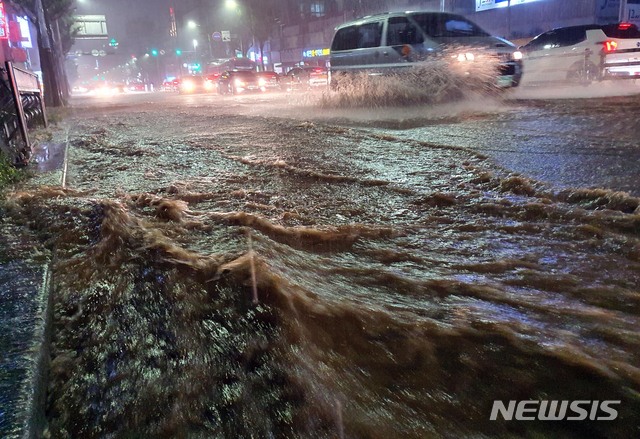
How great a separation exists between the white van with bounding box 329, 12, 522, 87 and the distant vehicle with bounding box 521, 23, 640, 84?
344 cm

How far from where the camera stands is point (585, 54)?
445 inches

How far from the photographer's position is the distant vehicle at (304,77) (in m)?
16.4

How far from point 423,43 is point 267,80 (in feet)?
47.1

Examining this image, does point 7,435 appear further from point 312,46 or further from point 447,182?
point 312,46

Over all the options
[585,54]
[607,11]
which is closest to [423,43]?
[585,54]

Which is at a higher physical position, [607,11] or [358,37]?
[607,11]

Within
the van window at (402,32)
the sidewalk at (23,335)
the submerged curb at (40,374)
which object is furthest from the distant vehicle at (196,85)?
the submerged curb at (40,374)

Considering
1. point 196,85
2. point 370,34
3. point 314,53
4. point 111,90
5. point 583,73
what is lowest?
point 583,73

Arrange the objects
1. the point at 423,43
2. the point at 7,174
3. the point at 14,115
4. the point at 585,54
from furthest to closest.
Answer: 1. the point at 585,54
2. the point at 423,43
3. the point at 14,115
4. the point at 7,174

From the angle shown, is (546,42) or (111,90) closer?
(546,42)

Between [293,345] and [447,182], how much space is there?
2.81 m

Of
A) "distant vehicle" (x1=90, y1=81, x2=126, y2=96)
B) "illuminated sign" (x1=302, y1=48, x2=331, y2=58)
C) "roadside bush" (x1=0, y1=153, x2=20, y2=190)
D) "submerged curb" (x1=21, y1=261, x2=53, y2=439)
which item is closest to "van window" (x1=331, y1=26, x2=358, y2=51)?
"roadside bush" (x1=0, y1=153, x2=20, y2=190)

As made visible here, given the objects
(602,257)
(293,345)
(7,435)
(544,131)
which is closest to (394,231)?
(602,257)

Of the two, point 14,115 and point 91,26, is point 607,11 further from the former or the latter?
point 91,26
